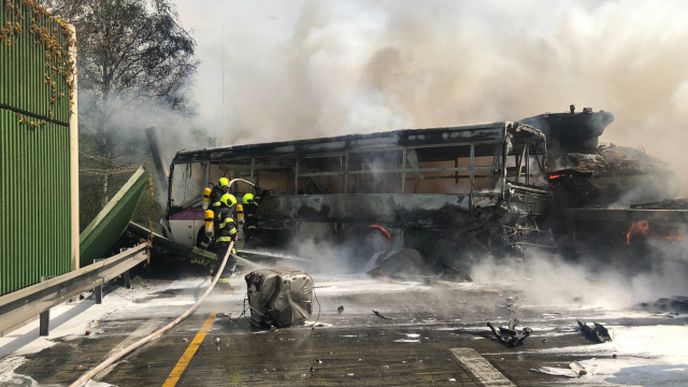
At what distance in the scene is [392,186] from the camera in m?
10.2

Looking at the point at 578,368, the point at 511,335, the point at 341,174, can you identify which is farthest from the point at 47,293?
the point at 341,174

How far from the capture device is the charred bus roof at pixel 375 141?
29.6 feet

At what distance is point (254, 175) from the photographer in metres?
11.7

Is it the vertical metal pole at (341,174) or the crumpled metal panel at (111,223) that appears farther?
the vertical metal pole at (341,174)

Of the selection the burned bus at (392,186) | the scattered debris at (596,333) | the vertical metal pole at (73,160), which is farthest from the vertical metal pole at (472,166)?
the vertical metal pole at (73,160)

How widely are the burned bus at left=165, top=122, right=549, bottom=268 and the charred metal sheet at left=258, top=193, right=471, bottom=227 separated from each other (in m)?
0.02

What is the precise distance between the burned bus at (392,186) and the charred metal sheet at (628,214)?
803 millimetres

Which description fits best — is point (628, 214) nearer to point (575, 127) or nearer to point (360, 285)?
point (360, 285)

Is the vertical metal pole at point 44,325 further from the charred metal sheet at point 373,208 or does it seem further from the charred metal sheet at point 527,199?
the charred metal sheet at point 527,199

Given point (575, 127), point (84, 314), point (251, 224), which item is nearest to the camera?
point (84, 314)

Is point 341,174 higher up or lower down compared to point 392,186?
higher up

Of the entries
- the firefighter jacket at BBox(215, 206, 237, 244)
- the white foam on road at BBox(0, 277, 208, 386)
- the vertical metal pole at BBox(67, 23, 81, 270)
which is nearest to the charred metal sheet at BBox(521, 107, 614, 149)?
the firefighter jacket at BBox(215, 206, 237, 244)

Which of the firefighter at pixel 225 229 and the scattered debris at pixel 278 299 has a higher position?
the firefighter at pixel 225 229

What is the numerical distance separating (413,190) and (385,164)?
0.79 m
